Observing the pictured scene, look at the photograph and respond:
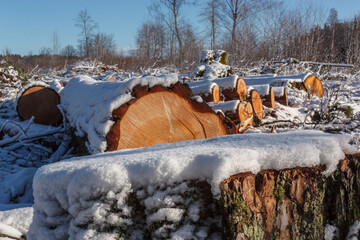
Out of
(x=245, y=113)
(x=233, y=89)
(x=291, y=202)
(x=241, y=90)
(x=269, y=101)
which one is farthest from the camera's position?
(x=269, y=101)

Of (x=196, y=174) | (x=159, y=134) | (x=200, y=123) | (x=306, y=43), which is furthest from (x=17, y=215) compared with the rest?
(x=306, y=43)

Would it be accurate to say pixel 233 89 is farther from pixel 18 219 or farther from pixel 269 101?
pixel 18 219

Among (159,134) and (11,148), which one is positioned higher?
(159,134)

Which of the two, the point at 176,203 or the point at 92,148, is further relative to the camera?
the point at 92,148

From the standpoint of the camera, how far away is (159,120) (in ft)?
8.07

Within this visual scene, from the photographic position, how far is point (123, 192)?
1.06 meters

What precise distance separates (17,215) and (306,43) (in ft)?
74.9

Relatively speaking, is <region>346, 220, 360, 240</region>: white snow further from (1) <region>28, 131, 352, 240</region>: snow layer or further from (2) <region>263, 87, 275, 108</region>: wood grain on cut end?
(2) <region>263, 87, 275, 108</region>: wood grain on cut end

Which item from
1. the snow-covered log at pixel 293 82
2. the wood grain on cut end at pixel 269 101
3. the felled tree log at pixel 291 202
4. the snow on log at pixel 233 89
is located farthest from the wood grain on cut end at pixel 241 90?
the felled tree log at pixel 291 202

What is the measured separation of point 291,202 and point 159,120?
4.69ft

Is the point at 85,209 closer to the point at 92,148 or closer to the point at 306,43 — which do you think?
the point at 92,148

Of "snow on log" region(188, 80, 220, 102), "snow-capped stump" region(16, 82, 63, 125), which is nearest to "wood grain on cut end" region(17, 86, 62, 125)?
"snow-capped stump" region(16, 82, 63, 125)

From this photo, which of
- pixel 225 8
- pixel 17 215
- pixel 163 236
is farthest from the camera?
pixel 225 8

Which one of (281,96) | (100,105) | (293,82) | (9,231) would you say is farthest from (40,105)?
(293,82)
